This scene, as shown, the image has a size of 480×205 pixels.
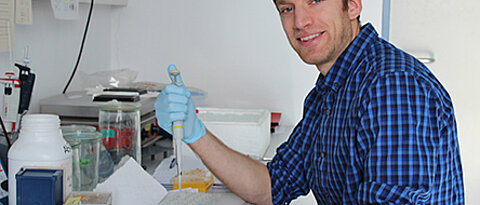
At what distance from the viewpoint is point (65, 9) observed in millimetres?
1733

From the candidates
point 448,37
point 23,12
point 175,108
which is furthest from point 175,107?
point 448,37

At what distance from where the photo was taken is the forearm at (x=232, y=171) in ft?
4.11

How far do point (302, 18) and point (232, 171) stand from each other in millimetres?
441

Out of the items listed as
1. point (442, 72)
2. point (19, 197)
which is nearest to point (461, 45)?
point (442, 72)

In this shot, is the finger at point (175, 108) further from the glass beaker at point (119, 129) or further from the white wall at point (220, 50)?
the white wall at point (220, 50)

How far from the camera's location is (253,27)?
231 centimetres

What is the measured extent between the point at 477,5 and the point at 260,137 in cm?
170

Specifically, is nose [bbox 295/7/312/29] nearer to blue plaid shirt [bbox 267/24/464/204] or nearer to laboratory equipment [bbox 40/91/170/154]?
blue plaid shirt [bbox 267/24/464/204]

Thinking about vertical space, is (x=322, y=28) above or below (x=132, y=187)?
above

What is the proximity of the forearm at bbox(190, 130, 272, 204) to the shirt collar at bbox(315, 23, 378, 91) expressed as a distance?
0.33 m

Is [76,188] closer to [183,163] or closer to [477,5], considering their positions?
[183,163]

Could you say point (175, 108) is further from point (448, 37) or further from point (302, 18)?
point (448, 37)

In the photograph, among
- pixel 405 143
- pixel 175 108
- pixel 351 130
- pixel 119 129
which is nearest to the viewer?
pixel 405 143

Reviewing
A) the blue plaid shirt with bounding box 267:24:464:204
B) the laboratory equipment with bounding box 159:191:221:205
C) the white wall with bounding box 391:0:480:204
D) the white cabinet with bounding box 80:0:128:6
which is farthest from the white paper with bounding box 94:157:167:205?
the white wall with bounding box 391:0:480:204
